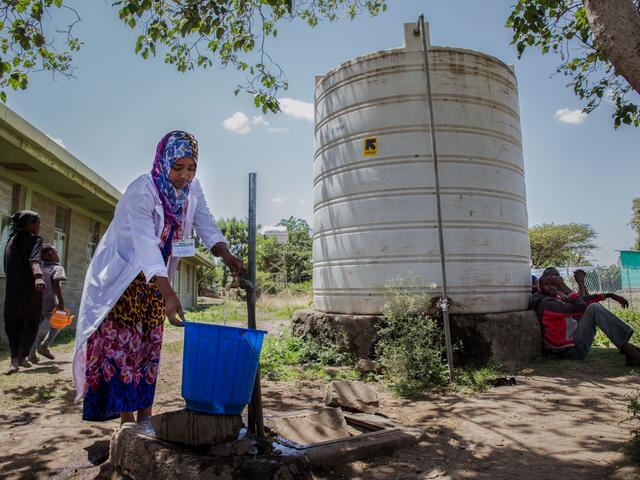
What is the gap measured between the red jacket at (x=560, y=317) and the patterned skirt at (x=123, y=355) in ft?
14.4

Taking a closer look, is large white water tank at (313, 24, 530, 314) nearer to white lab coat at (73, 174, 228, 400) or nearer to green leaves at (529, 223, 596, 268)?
white lab coat at (73, 174, 228, 400)

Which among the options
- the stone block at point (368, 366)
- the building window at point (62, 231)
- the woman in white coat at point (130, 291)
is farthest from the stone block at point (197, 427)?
the building window at point (62, 231)

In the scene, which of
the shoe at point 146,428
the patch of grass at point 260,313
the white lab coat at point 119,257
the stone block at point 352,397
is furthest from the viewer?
the patch of grass at point 260,313

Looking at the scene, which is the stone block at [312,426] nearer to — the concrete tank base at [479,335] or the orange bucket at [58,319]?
the concrete tank base at [479,335]

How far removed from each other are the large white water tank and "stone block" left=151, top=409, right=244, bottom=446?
3.13 m

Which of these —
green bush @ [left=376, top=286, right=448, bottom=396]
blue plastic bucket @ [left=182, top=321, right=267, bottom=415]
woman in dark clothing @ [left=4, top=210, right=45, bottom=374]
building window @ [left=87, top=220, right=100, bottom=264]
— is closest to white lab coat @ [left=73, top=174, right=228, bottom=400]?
blue plastic bucket @ [left=182, top=321, right=267, bottom=415]

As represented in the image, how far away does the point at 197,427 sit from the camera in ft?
6.56

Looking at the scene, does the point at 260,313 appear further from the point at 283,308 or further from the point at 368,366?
the point at 368,366

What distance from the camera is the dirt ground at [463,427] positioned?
2303 mm

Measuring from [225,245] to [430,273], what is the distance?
287 cm

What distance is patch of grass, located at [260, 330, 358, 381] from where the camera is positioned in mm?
4711

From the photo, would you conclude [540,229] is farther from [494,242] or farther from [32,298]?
[32,298]

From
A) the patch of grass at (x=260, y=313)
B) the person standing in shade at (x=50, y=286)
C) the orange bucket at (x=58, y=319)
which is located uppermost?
the person standing in shade at (x=50, y=286)

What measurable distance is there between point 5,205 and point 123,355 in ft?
22.9
